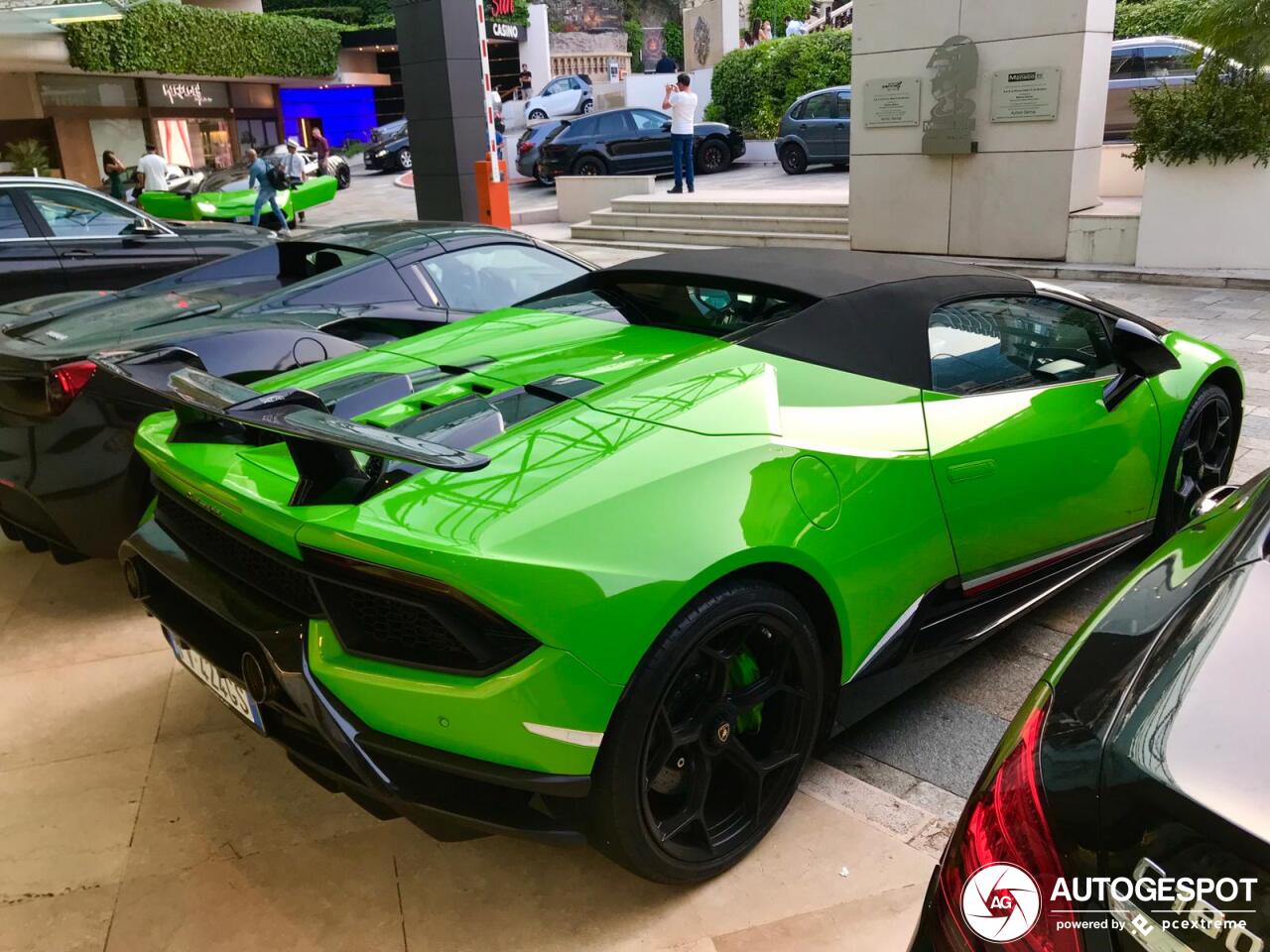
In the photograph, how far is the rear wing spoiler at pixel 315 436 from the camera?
197cm

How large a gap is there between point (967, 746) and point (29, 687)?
124 inches

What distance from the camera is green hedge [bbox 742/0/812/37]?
42906 mm

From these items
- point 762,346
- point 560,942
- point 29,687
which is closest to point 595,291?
point 762,346

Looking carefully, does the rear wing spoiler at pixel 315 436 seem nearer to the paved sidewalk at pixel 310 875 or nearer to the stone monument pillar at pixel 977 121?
the paved sidewalk at pixel 310 875

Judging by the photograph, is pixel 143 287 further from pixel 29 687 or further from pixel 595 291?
pixel 595 291

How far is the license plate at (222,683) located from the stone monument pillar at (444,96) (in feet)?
39.8

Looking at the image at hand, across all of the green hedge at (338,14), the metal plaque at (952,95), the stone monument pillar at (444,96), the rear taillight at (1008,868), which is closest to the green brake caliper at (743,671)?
the rear taillight at (1008,868)

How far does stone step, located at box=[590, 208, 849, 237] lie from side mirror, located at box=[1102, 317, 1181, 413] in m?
9.93

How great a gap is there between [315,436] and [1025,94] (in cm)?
1080

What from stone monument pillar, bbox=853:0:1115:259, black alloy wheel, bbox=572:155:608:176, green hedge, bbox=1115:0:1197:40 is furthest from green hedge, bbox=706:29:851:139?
stone monument pillar, bbox=853:0:1115:259

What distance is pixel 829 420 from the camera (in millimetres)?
2580

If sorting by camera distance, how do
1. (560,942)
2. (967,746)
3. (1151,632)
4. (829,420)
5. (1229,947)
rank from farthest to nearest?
1. (967,746)
2. (829,420)
3. (560,942)
4. (1151,632)
5. (1229,947)

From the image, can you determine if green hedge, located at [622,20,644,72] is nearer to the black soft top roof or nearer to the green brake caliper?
the black soft top roof

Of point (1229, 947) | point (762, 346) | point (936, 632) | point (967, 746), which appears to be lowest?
point (967, 746)
